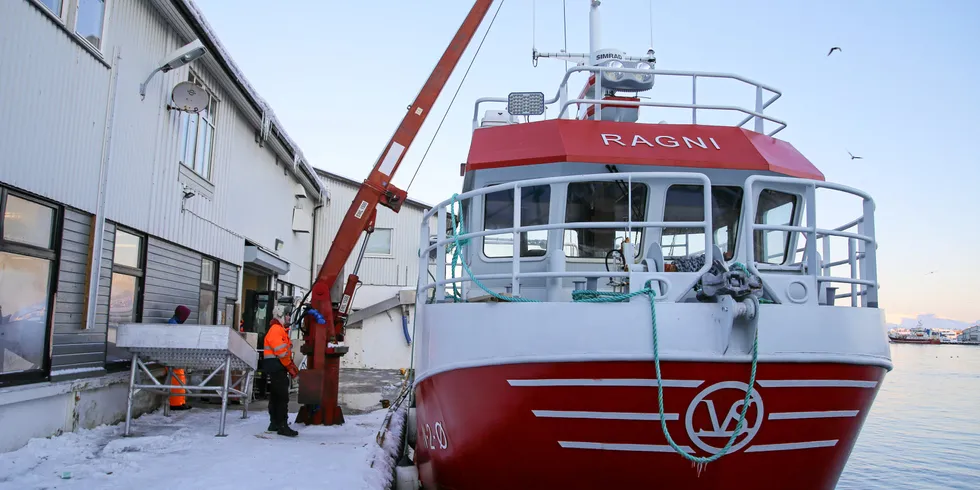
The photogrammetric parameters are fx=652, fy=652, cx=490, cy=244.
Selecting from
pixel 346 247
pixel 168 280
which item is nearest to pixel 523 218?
pixel 346 247

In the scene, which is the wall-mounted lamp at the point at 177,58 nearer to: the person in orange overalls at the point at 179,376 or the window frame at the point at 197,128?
the window frame at the point at 197,128

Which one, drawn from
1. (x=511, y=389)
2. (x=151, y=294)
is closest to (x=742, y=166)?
(x=511, y=389)

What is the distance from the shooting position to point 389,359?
20.3m

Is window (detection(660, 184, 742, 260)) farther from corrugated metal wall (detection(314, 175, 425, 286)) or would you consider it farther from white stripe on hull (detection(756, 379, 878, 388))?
corrugated metal wall (detection(314, 175, 425, 286))

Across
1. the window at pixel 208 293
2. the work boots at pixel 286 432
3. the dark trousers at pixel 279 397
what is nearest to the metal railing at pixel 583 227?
the dark trousers at pixel 279 397

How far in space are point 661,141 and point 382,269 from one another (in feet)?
59.4

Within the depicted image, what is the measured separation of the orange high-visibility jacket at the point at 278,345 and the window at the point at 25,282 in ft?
7.18

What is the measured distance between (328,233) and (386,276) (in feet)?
8.24

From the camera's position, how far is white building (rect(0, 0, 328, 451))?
242 inches

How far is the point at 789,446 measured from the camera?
4.28 m

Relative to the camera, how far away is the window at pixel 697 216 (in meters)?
5.84

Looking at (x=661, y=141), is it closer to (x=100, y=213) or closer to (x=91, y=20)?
(x=100, y=213)

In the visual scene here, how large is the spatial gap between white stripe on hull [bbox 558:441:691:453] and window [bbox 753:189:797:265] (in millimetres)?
2639

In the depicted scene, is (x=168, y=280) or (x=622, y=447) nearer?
(x=622, y=447)
